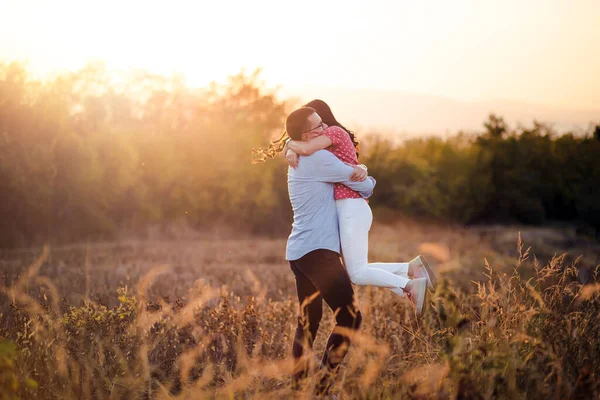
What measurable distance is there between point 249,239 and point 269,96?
17.1 ft

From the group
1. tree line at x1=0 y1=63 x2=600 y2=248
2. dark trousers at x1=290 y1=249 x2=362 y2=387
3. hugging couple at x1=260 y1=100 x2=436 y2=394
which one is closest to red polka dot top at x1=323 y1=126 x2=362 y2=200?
hugging couple at x1=260 y1=100 x2=436 y2=394

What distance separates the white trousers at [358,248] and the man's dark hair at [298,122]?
591 mm

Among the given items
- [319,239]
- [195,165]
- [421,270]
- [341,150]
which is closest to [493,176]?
[195,165]

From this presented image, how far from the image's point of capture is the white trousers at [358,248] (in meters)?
5.07

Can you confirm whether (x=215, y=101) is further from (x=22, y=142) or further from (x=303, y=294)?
(x=303, y=294)

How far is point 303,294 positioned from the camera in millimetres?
5293

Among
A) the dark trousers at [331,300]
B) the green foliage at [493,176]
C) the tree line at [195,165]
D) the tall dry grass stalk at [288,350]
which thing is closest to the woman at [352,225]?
the dark trousers at [331,300]

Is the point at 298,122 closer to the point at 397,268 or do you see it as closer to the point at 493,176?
the point at 397,268

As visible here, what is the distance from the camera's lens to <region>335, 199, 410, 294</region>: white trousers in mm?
5066

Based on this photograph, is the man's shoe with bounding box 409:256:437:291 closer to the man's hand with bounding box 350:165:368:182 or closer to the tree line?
the man's hand with bounding box 350:165:368:182

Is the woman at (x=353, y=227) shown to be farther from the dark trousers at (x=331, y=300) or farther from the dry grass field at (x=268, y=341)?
the dry grass field at (x=268, y=341)

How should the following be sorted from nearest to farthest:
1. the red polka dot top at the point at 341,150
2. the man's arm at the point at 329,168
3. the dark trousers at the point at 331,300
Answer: the dark trousers at the point at 331,300
the man's arm at the point at 329,168
the red polka dot top at the point at 341,150

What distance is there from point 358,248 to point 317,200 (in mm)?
457

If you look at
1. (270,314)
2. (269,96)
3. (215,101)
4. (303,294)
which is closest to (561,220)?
(269,96)
